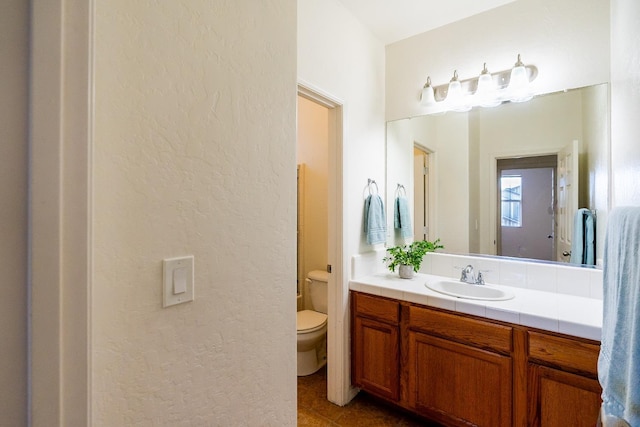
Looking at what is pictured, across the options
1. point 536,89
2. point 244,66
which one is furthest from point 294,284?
point 536,89

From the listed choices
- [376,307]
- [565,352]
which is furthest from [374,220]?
[565,352]

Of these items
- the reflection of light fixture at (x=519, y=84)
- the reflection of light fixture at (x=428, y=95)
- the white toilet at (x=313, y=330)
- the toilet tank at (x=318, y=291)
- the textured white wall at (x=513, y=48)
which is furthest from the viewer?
the toilet tank at (x=318, y=291)

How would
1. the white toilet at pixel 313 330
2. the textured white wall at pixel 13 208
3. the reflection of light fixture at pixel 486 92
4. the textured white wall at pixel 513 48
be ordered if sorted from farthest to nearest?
the white toilet at pixel 313 330 → the reflection of light fixture at pixel 486 92 → the textured white wall at pixel 513 48 → the textured white wall at pixel 13 208

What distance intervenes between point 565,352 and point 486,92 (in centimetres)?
157

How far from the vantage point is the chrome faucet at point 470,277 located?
2004mm

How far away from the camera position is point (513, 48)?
1.96 m

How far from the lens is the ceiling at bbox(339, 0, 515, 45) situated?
6.45 feet

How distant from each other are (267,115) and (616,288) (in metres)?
1.09

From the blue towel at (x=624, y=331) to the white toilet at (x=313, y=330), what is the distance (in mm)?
1684

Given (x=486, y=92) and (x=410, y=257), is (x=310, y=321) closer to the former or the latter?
(x=410, y=257)

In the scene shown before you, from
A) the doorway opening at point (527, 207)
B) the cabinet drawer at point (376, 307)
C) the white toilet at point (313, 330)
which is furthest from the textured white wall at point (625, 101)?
the white toilet at point (313, 330)

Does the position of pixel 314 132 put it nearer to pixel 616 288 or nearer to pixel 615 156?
pixel 615 156

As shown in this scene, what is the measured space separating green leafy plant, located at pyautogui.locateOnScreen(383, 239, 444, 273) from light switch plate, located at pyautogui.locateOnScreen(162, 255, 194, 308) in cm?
168

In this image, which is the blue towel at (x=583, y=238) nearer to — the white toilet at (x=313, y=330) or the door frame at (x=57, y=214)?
the white toilet at (x=313, y=330)
